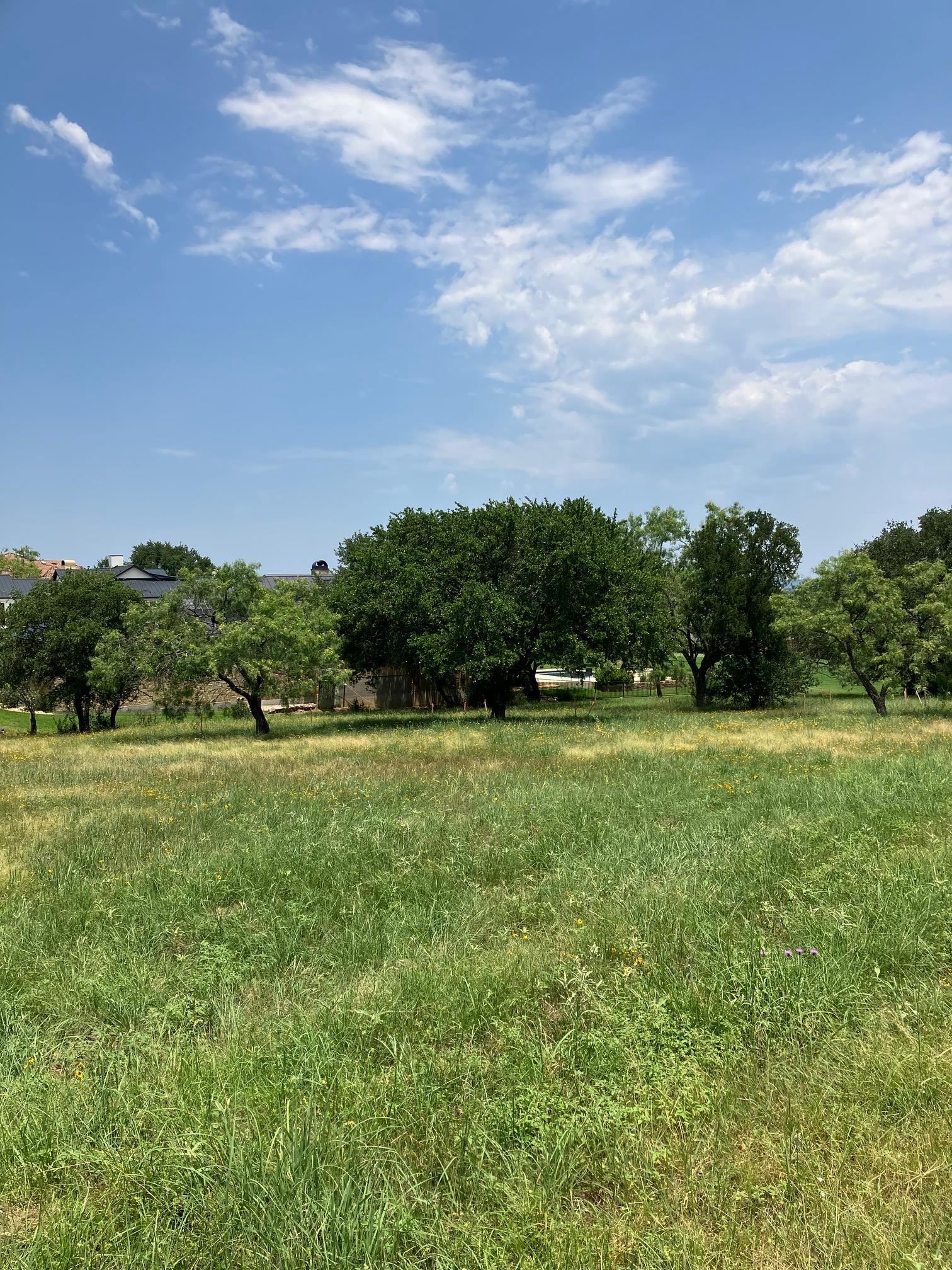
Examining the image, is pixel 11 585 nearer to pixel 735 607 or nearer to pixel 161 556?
pixel 161 556

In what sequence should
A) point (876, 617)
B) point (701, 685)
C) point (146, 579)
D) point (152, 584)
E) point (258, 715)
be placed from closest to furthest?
point (876, 617) → point (258, 715) → point (701, 685) → point (146, 579) → point (152, 584)

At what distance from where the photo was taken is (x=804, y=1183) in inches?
134

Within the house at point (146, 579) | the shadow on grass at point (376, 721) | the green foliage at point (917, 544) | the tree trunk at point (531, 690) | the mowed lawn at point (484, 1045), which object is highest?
the house at point (146, 579)

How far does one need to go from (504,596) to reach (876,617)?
1396 cm

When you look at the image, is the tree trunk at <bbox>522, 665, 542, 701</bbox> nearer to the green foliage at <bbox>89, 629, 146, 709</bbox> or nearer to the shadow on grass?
the shadow on grass

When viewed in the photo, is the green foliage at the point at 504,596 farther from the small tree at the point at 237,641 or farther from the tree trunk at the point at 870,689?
the tree trunk at the point at 870,689

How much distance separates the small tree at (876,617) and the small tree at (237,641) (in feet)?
62.6

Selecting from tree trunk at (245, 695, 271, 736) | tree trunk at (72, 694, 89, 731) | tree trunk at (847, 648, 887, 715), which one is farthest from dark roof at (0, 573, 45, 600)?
tree trunk at (847, 648, 887, 715)

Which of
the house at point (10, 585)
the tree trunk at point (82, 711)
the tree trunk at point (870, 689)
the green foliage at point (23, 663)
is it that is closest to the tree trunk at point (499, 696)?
the tree trunk at point (870, 689)

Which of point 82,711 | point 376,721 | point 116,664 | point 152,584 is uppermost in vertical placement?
point 152,584

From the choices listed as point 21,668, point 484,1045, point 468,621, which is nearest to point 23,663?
point 21,668

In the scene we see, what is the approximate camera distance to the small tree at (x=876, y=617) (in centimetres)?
2825

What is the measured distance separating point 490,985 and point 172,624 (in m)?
27.9

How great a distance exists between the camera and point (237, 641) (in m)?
27.6
